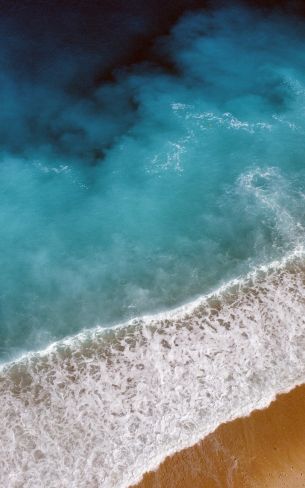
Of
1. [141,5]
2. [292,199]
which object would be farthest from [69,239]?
[141,5]

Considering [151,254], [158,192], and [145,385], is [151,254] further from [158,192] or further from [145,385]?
[145,385]

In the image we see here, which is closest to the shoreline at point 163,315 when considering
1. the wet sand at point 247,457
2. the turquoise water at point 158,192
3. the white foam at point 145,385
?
the white foam at point 145,385

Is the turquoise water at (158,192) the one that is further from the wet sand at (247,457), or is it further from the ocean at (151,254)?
the wet sand at (247,457)

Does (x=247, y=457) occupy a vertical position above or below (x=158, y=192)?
below

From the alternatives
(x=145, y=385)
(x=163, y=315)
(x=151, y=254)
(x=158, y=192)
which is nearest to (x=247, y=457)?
(x=145, y=385)

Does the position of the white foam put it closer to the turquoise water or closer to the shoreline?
the shoreline
